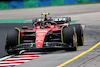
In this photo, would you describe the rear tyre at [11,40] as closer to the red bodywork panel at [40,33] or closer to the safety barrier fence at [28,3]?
the red bodywork panel at [40,33]

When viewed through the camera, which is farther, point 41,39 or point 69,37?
point 69,37

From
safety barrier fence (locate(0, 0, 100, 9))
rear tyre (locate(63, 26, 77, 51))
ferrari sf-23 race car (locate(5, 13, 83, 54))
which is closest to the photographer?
ferrari sf-23 race car (locate(5, 13, 83, 54))

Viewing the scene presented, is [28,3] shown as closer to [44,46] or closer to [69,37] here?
[69,37]

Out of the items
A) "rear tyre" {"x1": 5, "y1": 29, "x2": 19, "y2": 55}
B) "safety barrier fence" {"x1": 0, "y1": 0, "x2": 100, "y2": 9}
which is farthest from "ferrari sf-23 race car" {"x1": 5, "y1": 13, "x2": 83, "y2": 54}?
"safety barrier fence" {"x1": 0, "y1": 0, "x2": 100, "y2": 9}

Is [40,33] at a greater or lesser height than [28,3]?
lesser

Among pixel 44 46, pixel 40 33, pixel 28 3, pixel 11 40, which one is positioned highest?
pixel 28 3

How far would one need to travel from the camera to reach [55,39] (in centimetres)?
1296

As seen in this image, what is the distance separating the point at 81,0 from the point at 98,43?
34.1 m

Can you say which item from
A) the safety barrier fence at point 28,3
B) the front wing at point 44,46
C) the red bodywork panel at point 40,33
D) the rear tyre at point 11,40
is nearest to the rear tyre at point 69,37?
the front wing at point 44,46

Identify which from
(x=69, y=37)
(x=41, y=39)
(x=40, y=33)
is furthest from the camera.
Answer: (x=40, y=33)

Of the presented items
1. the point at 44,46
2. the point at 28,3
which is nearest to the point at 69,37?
the point at 44,46

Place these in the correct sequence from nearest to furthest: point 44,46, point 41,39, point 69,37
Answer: point 44,46
point 41,39
point 69,37

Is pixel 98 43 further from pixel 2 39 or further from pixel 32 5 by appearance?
pixel 32 5

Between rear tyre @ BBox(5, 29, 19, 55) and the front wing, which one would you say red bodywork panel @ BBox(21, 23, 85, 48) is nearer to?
the front wing
